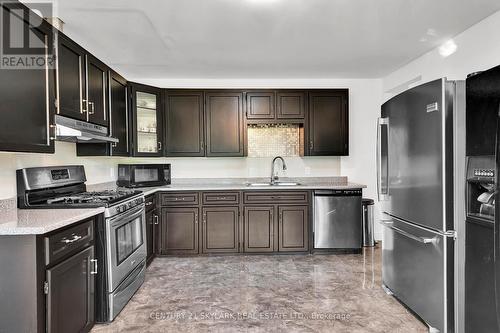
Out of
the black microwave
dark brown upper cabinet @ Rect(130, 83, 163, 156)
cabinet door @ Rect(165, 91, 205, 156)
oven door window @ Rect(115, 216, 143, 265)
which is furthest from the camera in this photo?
cabinet door @ Rect(165, 91, 205, 156)

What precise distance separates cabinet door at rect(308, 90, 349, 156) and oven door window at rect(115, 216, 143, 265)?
2523 millimetres

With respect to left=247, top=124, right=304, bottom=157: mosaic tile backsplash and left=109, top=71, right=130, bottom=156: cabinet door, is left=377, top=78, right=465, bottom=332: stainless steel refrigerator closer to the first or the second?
left=247, top=124, right=304, bottom=157: mosaic tile backsplash

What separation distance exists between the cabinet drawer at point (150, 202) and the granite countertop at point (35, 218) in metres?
1.38

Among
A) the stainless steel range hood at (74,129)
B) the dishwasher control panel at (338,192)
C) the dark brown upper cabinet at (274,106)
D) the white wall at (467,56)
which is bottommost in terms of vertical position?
the dishwasher control panel at (338,192)

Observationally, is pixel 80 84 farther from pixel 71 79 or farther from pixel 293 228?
pixel 293 228

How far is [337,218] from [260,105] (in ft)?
6.10

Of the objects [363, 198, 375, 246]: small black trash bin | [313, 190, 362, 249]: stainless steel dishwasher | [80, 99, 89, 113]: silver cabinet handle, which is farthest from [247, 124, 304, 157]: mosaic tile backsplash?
[80, 99, 89, 113]: silver cabinet handle

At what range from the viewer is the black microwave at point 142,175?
4.12 metres

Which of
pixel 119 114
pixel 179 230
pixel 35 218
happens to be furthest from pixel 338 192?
pixel 35 218

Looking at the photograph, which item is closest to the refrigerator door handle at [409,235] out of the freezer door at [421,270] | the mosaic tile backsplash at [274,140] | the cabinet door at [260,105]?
the freezer door at [421,270]

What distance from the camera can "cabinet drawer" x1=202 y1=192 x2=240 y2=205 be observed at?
4188 mm

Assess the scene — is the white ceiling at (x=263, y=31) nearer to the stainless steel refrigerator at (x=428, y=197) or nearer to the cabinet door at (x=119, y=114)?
the cabinet door at (x=119, y=114)

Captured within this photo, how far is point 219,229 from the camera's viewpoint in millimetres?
4207

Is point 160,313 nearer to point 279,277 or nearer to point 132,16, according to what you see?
point 279,277
